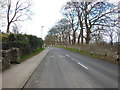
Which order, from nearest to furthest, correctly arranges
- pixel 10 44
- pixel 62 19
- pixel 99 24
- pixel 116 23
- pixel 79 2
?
pixel 10 44 → pixel 116 23 → pixel 99 24 → pixel 79 2 → pixel 62 19

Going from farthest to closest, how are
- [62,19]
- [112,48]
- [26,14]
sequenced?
[62,19]
[26,14]
[112,48]

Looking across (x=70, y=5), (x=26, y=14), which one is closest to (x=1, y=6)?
(x=26, y=14)

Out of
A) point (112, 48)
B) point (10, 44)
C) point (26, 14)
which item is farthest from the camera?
point (26, 14)

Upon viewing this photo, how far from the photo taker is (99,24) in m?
25.5

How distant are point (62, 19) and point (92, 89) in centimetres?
3734

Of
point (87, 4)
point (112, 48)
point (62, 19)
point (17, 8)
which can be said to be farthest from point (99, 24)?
point (17, 8)

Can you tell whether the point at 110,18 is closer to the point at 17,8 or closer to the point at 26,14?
the point at 26,14

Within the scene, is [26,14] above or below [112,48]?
above

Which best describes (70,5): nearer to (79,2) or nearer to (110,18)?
(79,2)

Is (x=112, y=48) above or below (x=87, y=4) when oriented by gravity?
below

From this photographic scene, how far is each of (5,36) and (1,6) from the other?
12.3m

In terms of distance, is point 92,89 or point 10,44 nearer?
point 92,89

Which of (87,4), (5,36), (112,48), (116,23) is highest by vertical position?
(87,4)

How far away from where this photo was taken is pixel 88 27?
1122 inches
